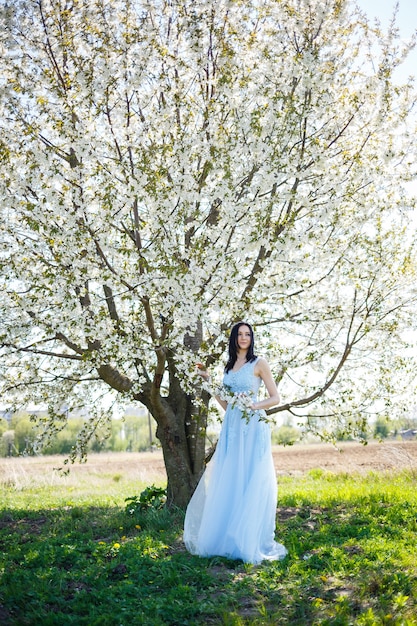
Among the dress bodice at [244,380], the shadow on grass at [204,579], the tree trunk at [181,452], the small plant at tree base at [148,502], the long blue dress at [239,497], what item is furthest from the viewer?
the tree trunk at [181,452]

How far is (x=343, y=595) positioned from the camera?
4750 millimetres

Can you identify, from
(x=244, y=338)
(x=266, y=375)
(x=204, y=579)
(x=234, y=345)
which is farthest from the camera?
(x=234, y=345)

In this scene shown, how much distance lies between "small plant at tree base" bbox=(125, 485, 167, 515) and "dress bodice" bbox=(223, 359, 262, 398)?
2528mm

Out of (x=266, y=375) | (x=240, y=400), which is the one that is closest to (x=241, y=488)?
(x=240, y=400)

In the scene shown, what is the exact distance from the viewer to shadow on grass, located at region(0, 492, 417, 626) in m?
4.45

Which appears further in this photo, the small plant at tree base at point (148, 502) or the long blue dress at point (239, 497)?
the small plant at tree base at point (148, 502)

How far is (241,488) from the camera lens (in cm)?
616

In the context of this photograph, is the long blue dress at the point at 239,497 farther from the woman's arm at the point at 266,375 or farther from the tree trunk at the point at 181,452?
the tree trunk at the point at 181,452

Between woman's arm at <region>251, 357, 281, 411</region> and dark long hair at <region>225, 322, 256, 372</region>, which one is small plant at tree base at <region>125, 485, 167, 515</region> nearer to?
dark long hair at <region>225, 322, 256, 372</region>

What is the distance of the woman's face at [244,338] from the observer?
22.3 feet

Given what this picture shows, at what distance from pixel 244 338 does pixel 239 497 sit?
1.65m

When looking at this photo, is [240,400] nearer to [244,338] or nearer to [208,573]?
[244,338]

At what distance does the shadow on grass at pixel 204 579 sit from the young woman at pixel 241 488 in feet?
0.69

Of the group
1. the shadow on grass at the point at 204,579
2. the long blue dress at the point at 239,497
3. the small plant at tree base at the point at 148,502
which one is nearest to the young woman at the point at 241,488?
the long blue dress at the point at 239,497
